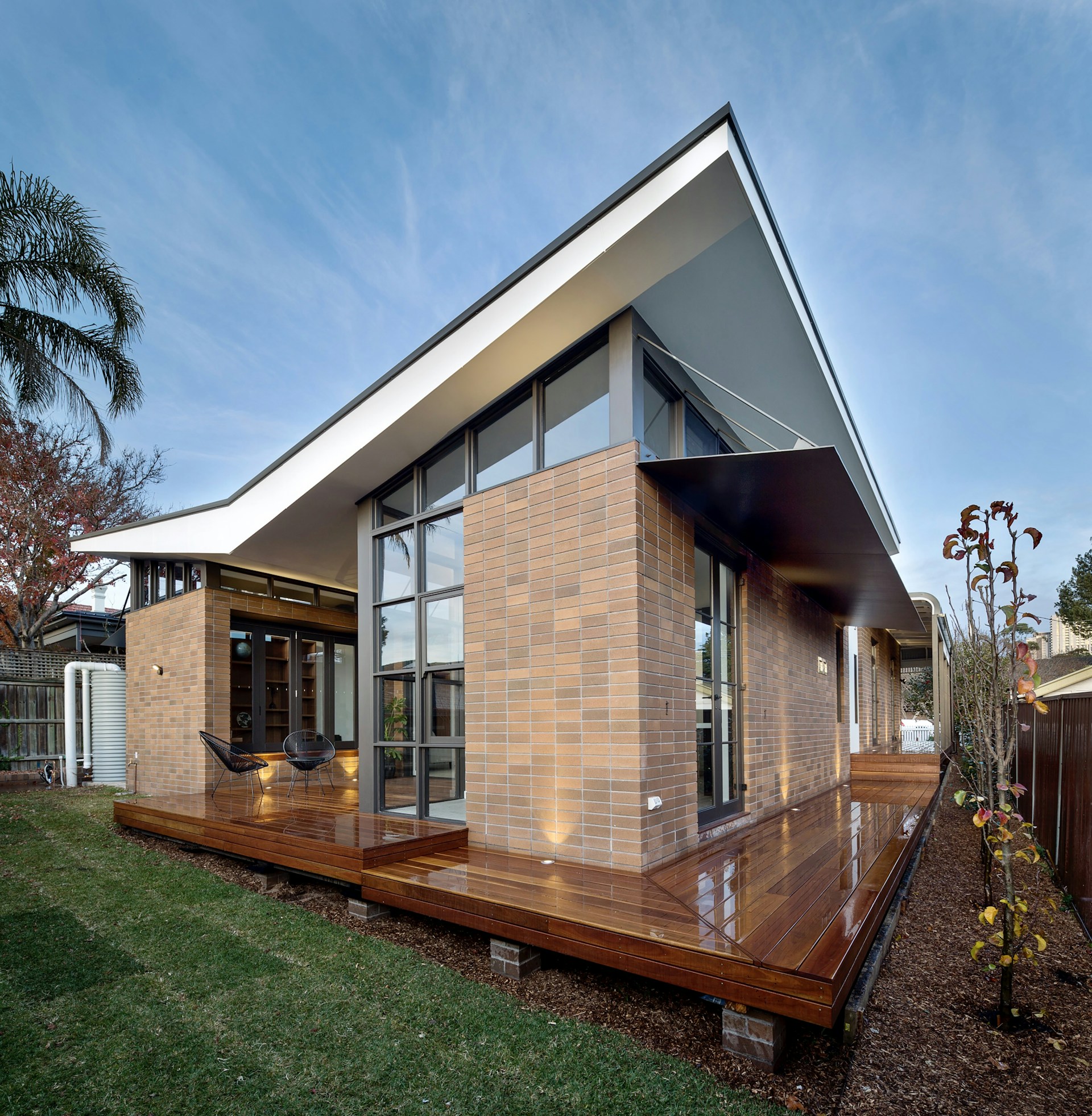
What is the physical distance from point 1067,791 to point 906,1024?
3297mm

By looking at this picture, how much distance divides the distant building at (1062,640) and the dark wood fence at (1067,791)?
90.2 feet

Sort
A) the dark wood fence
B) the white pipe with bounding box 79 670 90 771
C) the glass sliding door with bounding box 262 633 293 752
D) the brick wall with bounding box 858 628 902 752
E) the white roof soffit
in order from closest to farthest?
the white roof soffit < the dark wood fence < the glass sliding door with bounding box 262 633 293 752 < the white pipe with bounding box 79 670 90 771 < the brick wall with bounding box 858 628 902 752

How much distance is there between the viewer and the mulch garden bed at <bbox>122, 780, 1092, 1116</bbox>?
2.73 m

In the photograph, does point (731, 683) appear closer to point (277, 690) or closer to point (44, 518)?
point (277, 690)

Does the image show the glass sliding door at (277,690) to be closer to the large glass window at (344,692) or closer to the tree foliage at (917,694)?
the large glass window at (344,692)

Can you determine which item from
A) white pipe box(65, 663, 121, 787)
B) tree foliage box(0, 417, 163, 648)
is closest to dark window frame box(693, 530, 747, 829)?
white pipe box(65, 663, 121, 787)

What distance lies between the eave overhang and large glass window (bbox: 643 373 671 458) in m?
0.46

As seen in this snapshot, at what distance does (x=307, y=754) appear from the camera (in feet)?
27.6

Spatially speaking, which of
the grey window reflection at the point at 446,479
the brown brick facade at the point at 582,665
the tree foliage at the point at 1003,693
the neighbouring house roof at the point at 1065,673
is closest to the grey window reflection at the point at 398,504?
the grey window reflection at the point at 446,479

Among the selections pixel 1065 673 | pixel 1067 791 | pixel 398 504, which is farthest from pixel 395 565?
pixel 1065 673

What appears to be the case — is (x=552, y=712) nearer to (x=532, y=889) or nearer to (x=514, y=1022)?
(x=532, y=889)

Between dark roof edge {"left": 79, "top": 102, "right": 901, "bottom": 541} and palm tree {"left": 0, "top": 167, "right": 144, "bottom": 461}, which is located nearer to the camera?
dark roof edge {"left": 79, "top": 102, "right": 901, "bottom": 541}

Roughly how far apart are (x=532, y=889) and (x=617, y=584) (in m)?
1.98

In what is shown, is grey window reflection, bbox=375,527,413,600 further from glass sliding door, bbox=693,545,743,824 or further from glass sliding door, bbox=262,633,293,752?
glass sliding door, bbox=262,633,293,752
